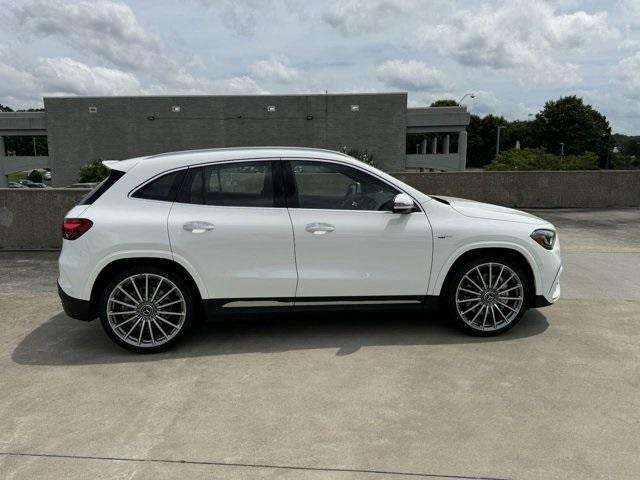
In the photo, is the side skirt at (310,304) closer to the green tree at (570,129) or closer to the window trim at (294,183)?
the window trim at (294,183)

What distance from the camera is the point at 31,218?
356 inches

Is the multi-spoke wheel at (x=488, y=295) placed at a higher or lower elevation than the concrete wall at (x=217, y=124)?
lower

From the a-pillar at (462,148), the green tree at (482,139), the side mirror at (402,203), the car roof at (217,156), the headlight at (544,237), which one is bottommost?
the headlight at (544,237)

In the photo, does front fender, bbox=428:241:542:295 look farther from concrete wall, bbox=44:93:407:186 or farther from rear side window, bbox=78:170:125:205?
concrete wall, bbox=44:93:407:186

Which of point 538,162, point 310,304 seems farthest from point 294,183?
point 538,162

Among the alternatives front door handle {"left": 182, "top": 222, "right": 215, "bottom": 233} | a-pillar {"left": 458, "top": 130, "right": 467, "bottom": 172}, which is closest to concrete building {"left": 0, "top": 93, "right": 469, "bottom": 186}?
a-pillar {"left": 458, "top": 130, "right": 467, "bottom": 172}

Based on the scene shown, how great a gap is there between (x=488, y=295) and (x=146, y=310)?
3040 mm

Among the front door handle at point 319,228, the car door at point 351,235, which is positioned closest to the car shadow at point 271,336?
the car door at point 351,235

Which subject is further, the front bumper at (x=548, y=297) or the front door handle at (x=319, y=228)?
the front bumper at (x=548, y=297)

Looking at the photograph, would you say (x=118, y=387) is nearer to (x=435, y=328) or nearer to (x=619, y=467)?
(x=435, y=328)

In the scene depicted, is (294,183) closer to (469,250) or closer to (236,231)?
(236,231)

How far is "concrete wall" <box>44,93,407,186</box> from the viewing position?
38969 mm

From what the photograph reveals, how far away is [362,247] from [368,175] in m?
0.66

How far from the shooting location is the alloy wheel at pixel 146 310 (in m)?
4.39
